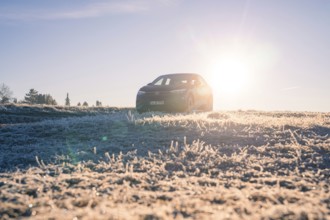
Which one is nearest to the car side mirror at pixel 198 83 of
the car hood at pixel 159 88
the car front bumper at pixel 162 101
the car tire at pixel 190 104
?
the car tire at pixel 190 104

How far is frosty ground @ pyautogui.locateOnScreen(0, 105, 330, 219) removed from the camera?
113 inches

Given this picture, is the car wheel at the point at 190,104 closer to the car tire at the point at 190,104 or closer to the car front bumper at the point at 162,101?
the car tire at the point at 190,104

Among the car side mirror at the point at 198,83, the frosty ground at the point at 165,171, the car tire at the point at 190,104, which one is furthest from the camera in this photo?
the car side mirror at the point at 198,83

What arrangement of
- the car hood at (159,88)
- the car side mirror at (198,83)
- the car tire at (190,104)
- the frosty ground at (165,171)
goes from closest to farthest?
the frosty ground at (165,171) < the car hood at (159,88) < the car tire at (190,104) < the car side mirror at (198,83)

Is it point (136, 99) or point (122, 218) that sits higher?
point (136, 99)

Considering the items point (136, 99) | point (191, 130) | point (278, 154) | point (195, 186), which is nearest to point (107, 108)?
point (136, 99)

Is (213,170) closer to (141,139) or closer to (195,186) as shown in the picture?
(195,186)

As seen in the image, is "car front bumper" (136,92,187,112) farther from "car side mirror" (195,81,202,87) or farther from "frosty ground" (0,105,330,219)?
"frosty ground" (0,105,330,219)

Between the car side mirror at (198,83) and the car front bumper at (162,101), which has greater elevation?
the car side mirror at (198,83)

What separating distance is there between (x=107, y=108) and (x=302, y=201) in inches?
675

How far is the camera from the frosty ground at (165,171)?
2.88 metres

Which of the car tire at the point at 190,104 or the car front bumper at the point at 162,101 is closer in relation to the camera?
the car front bumper at the point at 162,101

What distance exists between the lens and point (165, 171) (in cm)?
442

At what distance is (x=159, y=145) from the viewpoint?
20.7 ft
